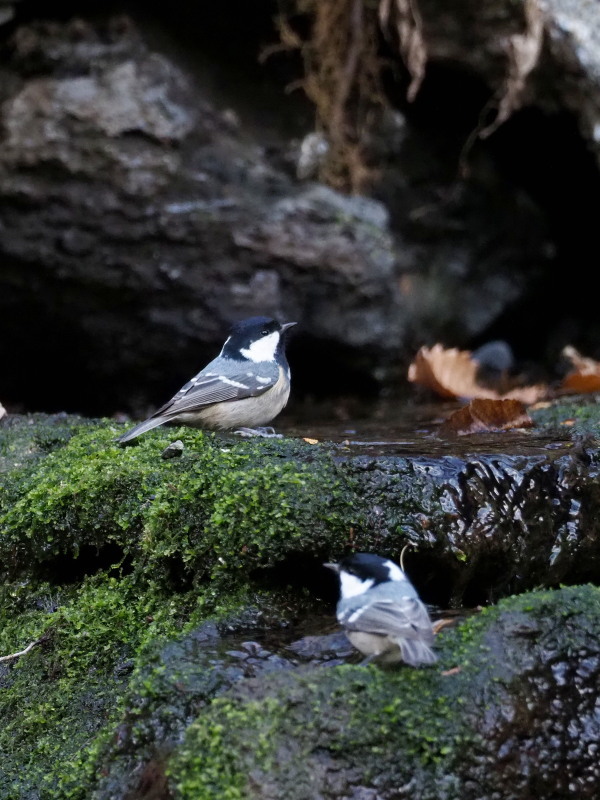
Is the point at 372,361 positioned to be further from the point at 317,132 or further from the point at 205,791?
the point at 205,791

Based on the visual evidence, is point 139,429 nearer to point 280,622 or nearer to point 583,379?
point 280,622

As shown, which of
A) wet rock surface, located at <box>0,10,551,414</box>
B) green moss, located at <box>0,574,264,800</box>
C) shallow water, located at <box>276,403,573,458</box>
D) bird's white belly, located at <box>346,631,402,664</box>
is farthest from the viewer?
wet rock surface, located at <box>0,10,551,414</box>

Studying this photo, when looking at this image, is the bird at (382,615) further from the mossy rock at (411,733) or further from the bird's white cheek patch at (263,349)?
the bird's white cheek patch at (263,349)

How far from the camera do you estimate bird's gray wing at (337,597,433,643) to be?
2.50 m

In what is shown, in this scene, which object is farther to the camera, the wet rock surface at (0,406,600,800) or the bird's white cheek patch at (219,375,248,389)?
the bird's white cheek patch at (219,375,248,389)

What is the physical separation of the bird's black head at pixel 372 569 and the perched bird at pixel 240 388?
5.02ft

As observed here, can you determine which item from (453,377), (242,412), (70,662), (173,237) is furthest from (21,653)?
(453,377)

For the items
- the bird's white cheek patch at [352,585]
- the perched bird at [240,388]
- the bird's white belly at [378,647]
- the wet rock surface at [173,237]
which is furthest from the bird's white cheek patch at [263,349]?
the bird's white belly at [378,647]

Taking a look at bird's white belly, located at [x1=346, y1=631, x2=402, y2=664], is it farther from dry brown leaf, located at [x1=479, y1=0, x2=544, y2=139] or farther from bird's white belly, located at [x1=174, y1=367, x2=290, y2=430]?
dry brown leaf, located at [x1=479, y1=0, x2=544, y2=139]

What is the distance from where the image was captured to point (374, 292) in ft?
21.3

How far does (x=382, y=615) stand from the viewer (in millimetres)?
2529

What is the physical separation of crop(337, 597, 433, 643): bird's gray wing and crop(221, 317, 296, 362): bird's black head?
2.36 metres

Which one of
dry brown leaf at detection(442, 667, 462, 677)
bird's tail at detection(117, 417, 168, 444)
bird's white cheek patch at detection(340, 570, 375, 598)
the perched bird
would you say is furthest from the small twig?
dry brown leaf at detection(442, 667, 462, 677)

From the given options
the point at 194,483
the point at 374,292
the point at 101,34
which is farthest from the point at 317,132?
the point at 194,483
